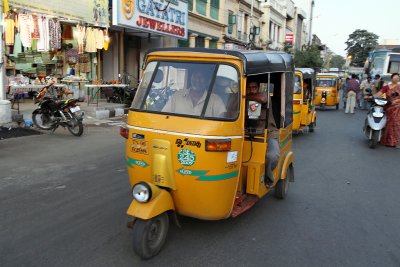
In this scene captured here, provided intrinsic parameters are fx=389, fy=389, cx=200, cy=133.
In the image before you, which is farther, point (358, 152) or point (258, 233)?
point (358, 152)

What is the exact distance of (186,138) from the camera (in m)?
3.81

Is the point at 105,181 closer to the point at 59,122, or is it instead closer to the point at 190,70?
the point at 190,70

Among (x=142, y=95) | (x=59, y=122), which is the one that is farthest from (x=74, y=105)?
(x=142, y=95)

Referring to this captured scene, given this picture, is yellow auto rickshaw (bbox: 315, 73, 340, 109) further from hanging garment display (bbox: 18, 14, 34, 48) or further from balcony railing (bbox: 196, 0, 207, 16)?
hanging garment display (bbox: 18, 14, 34, 48)

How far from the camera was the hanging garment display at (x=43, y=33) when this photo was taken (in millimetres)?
11759

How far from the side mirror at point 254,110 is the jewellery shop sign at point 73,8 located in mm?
9182

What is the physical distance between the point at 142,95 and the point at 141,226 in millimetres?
1512

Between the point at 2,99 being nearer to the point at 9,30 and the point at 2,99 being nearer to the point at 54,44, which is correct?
the point at 9,30

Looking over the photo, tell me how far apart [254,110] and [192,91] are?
37.9 inches

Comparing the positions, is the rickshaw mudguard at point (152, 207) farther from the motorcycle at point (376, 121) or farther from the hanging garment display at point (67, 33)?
the hanging garment display at point (67, 33)

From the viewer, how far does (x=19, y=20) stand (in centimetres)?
1125

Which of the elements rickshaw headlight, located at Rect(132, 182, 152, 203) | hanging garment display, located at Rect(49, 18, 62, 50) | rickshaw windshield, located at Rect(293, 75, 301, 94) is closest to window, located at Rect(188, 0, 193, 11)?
hanging garment display, located at Rect(49, 18, 62, 50)

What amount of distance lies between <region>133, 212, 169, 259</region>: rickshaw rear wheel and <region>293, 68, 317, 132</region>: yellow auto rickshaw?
25.4 feet

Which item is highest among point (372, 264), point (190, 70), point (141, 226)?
point (190, 70)
